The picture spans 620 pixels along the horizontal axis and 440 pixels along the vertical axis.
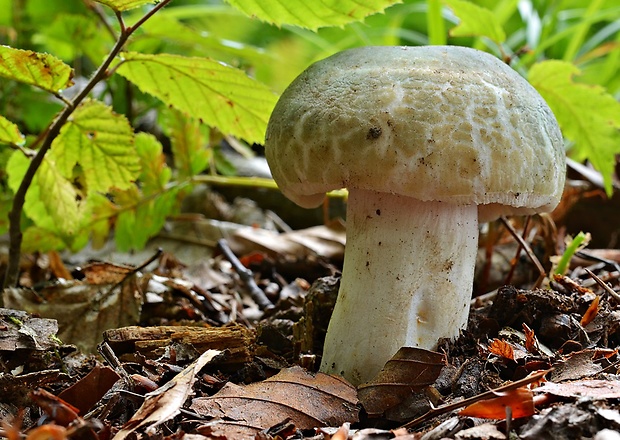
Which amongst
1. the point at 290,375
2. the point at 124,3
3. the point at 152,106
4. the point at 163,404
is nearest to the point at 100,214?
the point at 152,106

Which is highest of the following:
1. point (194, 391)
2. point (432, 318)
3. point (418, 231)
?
point (418, 231)

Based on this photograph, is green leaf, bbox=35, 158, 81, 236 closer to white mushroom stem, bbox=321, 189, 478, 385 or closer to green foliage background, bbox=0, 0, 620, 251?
green foliage background, bbox=0, 0, 620, 251

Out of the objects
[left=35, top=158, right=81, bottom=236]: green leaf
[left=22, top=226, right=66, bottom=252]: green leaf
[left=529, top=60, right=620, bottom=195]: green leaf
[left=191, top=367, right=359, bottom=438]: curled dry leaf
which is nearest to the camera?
[left=191, top=367, right=359, bottom=438]: curled dry leaf

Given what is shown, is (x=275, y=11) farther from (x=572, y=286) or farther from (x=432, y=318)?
(x=572, y=286)

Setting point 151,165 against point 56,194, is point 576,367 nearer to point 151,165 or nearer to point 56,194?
point 56,194

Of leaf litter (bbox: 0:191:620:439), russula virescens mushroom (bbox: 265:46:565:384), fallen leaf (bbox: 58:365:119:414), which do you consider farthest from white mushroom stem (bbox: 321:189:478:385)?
fallen leaf (bbox: 58:365:119:414)

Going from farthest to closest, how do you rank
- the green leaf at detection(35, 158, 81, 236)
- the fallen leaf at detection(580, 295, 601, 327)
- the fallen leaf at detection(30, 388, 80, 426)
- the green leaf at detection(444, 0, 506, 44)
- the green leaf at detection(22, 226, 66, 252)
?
the green leaf at detection(22, 226, 66, 252) → the green leaf at detection(444, 0, 506, 44) → the green leaf at detection(35, 158, 81, 236) → the fallen leaf at detection(580, 295, 601, 327) → the fallen leaf at detection(30, 388, 80, 426)

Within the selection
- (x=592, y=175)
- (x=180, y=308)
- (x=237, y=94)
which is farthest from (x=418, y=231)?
(x=592, y=175)

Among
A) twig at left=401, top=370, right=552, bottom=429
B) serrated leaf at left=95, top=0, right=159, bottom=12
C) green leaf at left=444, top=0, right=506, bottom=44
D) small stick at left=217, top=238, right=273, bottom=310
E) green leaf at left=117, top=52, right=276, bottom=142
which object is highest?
green leaf at left=444, top=0, right=506, bottom=44
